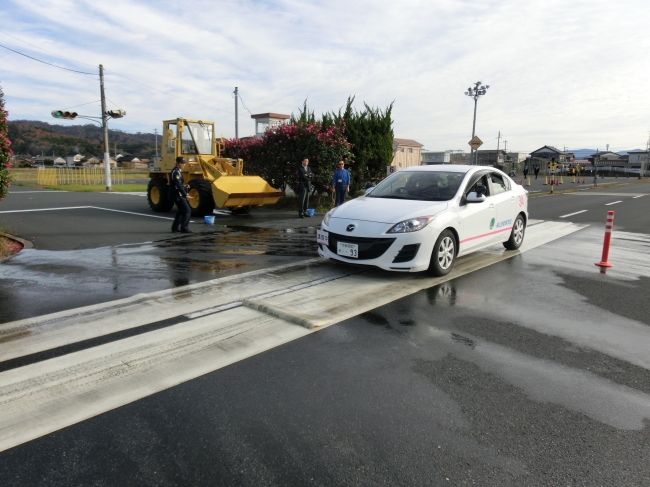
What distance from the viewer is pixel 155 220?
1338cm

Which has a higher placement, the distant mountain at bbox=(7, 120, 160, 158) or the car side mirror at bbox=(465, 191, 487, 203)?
the distant mountain at bbox=(7, 120, 160, 158)

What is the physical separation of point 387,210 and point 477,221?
1.66 m

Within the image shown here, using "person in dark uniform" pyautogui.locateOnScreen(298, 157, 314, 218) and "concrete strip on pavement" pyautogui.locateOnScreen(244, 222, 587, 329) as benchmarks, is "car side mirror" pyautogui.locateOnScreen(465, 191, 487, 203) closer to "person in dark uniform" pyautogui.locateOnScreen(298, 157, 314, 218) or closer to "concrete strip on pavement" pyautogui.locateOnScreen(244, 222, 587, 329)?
"concrete strip on pavement" pyautogui.locateOnScreen(244, 222, 587, 329)

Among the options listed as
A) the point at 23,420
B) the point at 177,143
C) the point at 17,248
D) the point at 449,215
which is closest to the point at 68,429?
the point at 23,420

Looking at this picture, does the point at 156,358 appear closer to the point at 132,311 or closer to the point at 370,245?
the point at 132,311

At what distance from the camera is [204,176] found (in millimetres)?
14023

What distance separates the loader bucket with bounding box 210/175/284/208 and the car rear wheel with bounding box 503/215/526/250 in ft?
23.2

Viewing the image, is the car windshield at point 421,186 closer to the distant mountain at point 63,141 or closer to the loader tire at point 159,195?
the loader tire at point 159,195

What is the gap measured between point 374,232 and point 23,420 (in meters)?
4.37

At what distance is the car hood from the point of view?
6.54 meters

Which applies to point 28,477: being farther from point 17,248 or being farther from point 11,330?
point 17,248

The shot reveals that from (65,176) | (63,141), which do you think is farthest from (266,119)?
(63,141)

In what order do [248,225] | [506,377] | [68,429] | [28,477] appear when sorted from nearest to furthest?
[28,477]
[68,429]
[506,377]
[248,225]

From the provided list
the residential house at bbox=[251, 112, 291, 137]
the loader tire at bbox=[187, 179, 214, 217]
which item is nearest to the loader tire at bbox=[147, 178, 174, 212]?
the loader tire at bbox=[187, 179, 214, 217]
